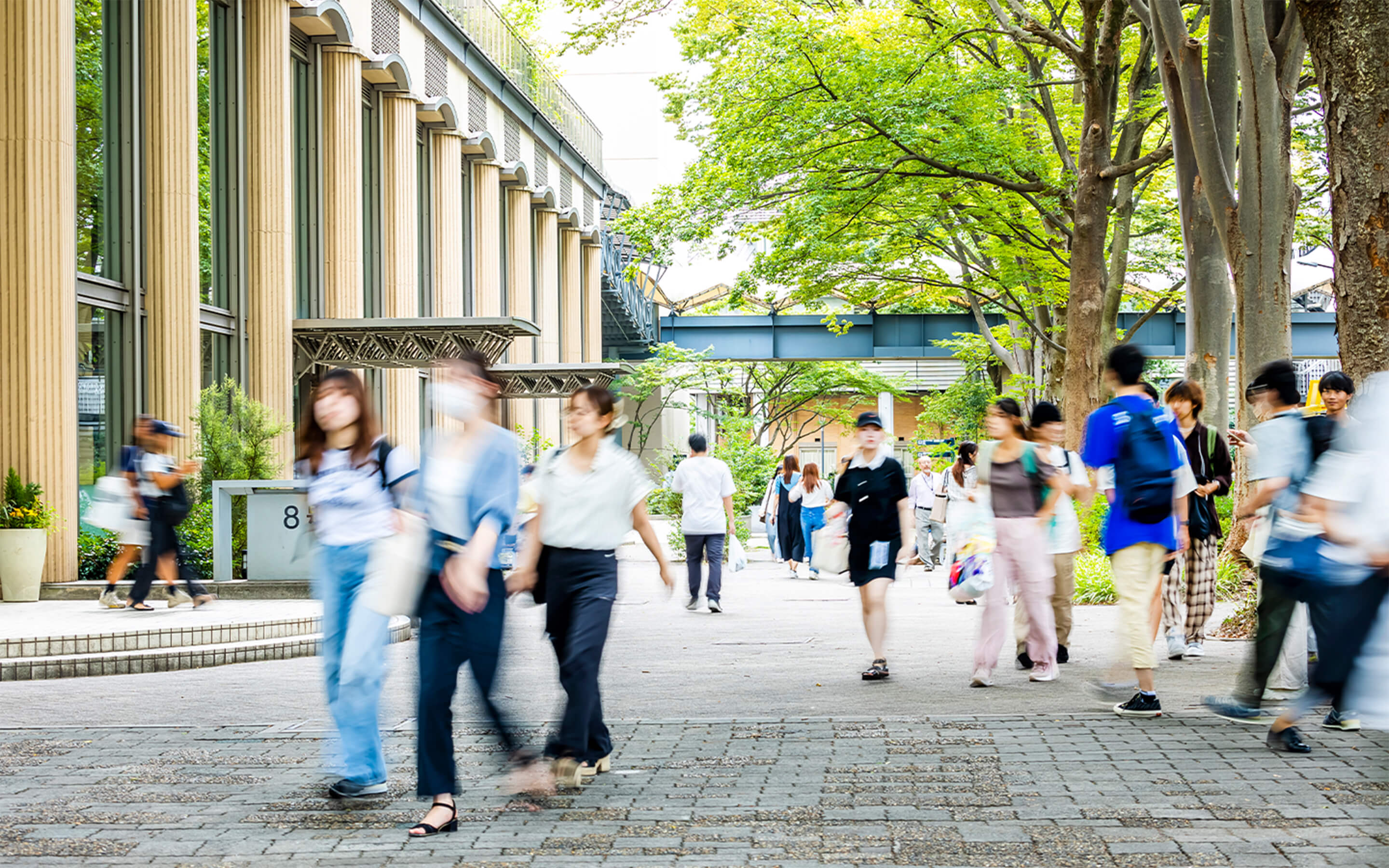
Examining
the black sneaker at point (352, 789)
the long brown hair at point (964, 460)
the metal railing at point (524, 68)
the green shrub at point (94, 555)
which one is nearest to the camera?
the black sneaker at point (352, 789)

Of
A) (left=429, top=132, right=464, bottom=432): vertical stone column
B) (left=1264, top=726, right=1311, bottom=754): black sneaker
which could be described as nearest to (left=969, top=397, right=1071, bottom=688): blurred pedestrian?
(left=1264, top=726, right=1311, bottom=754): black sneaker

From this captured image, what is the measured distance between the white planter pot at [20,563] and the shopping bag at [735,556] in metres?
10.2

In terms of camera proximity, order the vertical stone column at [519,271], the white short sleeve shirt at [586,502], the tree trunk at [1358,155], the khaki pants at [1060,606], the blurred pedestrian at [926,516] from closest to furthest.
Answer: the white short sleeve shirt at [586,502] → the tree trunk at [1358,155] → the khaki pants at [1060,606] → the blurred pedestrian at [926,516] → the vertical stone column at [519,271]

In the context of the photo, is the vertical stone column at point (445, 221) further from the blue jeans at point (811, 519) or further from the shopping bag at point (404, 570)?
the shopping bag at point (404, 570)

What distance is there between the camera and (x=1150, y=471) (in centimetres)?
735

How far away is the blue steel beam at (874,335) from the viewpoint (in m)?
37.7

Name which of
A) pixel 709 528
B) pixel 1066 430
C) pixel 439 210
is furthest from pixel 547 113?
pixel 709 528

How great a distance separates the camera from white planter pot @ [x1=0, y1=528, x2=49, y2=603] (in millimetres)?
14805

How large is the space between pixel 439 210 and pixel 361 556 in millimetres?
23922

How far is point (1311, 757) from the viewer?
6.29 m

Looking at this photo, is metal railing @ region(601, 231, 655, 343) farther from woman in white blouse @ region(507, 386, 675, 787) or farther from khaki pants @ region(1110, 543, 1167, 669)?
woman in white blouse @ region(507, 386, 675, 787)

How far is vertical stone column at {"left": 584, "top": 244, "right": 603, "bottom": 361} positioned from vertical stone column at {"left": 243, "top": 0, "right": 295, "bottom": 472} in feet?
69.5

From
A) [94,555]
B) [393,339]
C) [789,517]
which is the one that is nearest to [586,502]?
[94,555]

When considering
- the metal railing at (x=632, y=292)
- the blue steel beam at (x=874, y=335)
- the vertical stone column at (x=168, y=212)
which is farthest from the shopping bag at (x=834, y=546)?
the metal railing at (x=632, y=292)
